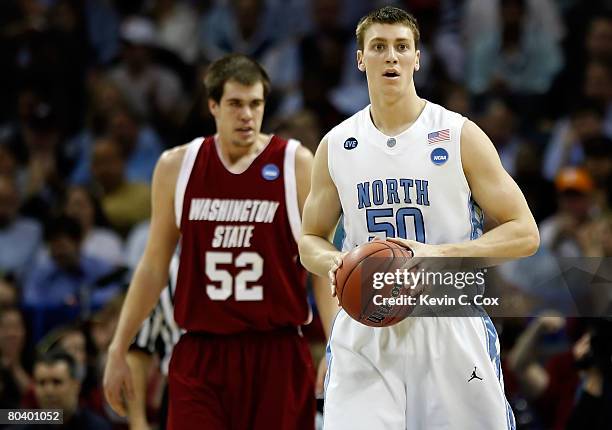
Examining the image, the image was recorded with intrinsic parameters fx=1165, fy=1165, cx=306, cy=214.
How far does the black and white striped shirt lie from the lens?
6.71 m

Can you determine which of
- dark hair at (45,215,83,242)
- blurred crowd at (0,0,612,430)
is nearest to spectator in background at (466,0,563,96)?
blurred crowd at (0,0,612,430)

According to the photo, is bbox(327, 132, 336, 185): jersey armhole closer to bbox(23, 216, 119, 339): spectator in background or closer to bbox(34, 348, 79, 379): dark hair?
bbox(34, 348, 79, 379): dark hair

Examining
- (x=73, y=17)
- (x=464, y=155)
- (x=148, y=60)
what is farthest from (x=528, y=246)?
(x=73, y=17)

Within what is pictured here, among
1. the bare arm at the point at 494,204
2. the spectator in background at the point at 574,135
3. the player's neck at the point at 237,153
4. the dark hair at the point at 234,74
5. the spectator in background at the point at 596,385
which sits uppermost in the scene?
the spectator in background at the point at 574,135

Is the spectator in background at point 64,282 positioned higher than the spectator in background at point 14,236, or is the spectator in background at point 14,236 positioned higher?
the spectator in background at point 14,236

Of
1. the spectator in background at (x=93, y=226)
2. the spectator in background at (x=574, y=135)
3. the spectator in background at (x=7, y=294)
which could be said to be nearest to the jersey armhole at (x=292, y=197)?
the spectator in background at (x=7, y=294)

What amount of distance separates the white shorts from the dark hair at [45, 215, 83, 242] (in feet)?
19.1

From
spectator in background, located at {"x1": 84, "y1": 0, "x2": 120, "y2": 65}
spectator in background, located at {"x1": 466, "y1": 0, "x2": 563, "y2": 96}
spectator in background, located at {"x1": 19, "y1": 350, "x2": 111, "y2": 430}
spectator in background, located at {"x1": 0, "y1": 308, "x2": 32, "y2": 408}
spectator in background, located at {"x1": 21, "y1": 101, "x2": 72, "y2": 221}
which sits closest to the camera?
spectator in background, located at {"x1": 19, "y1": 350, "x2": 111, "y2": 430}

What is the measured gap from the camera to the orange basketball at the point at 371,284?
15.1 feet

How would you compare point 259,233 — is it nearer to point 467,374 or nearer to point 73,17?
point 467,374

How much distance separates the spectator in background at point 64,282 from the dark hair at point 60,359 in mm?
1509

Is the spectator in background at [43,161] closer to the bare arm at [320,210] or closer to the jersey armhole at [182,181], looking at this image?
the jersey armhole at [182,181]

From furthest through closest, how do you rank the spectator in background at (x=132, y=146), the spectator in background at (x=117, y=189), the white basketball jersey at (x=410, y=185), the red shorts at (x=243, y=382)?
1. the spectator in background at (x=132, y=146)
2. the spectator in background at (x=117, y=189)
3. the red shorts at (x=243, y=382)
4. the white basketball jersey at (x=410, y=185)

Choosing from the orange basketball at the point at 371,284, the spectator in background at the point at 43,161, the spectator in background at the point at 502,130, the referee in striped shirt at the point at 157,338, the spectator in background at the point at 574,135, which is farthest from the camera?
the spectator in background at the point at 43,161
